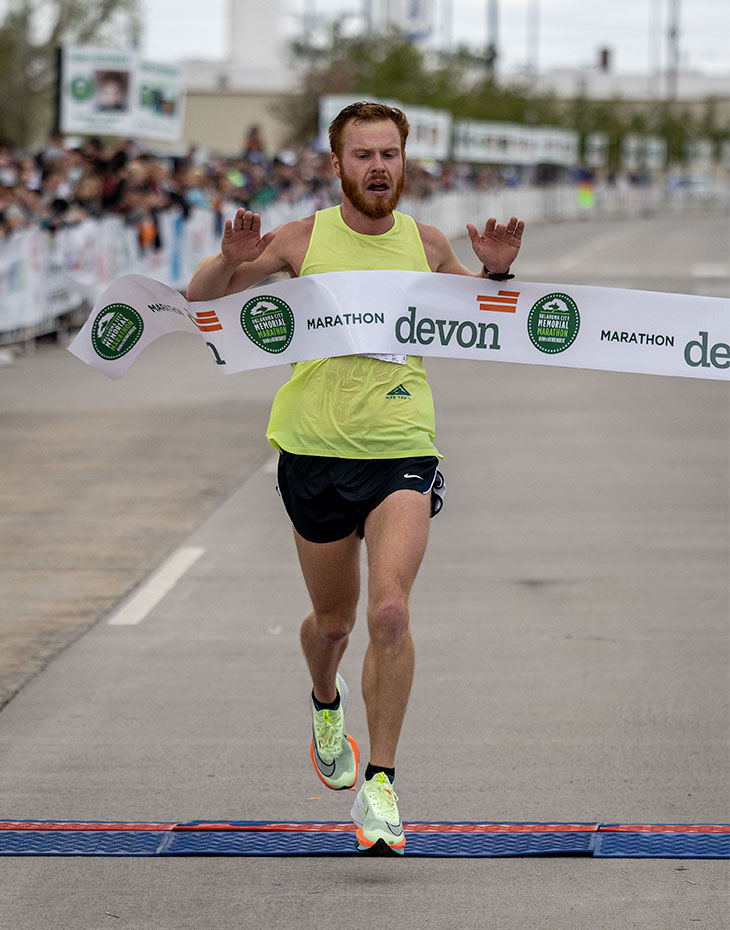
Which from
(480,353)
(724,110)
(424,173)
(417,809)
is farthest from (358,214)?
(724,110)

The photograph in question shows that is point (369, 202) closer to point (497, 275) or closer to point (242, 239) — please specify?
point (242, 239)

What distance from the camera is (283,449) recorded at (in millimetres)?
5309

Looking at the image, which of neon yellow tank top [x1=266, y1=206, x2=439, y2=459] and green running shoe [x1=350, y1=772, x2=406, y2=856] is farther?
neon yellow tank top [x1=266, y1=206, x2=439, y2=459]

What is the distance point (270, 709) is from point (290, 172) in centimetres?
2558

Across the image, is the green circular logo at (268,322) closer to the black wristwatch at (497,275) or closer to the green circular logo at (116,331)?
the green circular logo at (116,331)

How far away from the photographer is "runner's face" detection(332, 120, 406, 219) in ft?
16.9

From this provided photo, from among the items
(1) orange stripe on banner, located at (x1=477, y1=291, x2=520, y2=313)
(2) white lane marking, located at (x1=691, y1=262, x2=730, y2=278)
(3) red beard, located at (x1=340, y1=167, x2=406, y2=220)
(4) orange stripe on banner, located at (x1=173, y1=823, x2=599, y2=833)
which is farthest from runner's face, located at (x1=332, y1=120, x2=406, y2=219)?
(2) white lane marking, located at (x1=691, y1=262, x2=730, y2=278)

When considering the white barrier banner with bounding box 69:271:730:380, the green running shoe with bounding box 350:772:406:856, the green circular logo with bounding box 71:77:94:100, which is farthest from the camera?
the green circular logo with bounding box 71:77:94:100

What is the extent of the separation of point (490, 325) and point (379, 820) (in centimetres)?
165

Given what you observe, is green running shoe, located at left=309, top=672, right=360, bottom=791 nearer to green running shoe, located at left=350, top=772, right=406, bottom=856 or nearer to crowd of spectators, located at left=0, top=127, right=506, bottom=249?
green running shoe, located at left=350, top=772, right=406, bottom=856

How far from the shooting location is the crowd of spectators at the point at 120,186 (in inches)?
763

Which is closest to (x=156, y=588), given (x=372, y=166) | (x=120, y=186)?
(x=372, y=166)

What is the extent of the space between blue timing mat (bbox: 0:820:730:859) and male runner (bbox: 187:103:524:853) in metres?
0.24

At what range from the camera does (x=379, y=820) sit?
493 centimetres
